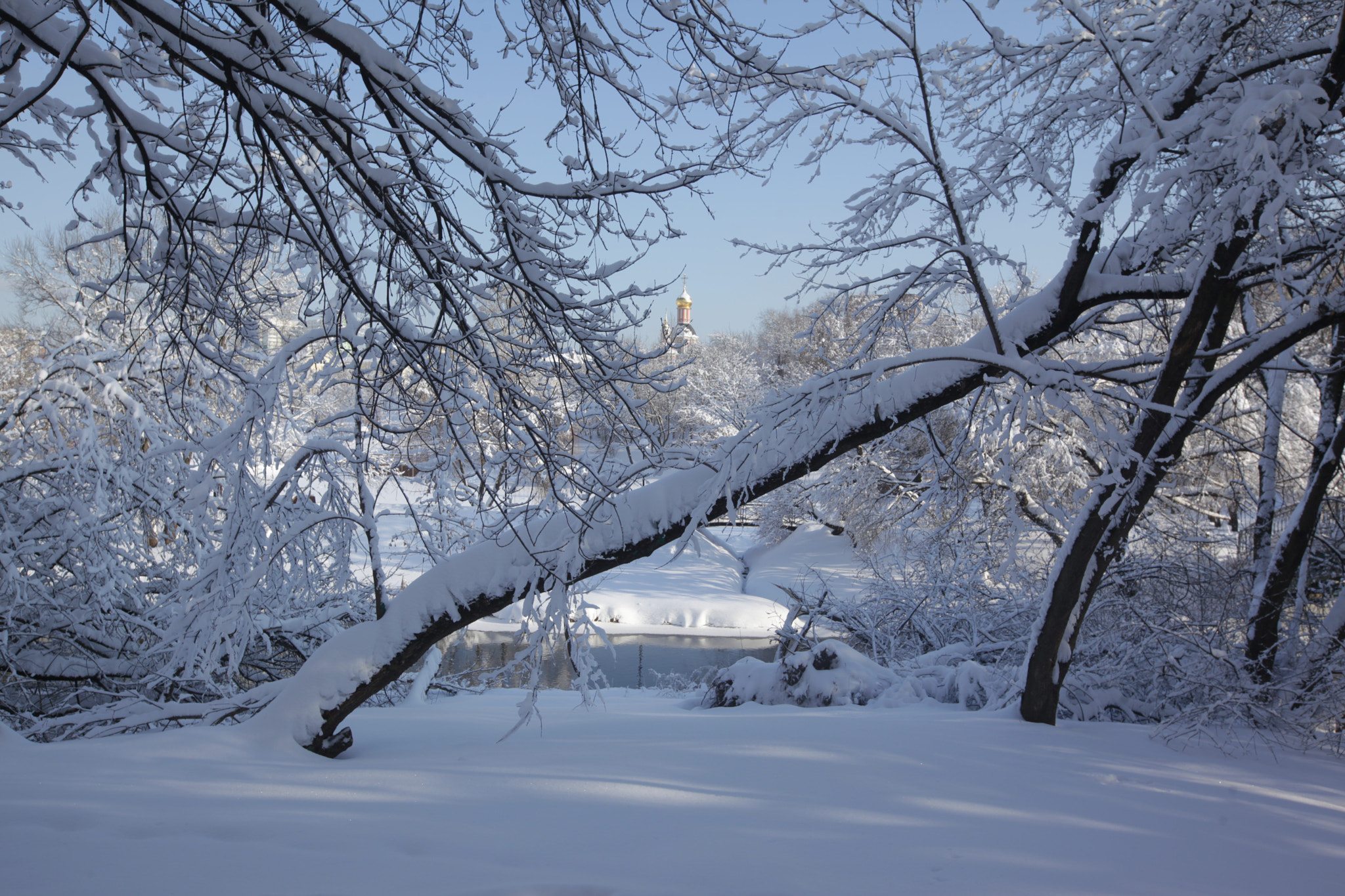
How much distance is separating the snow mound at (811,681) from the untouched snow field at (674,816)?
2.54 m

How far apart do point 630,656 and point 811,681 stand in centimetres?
1054

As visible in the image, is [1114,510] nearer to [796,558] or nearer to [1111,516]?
[1111,516]

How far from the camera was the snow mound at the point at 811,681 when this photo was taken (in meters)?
6.93

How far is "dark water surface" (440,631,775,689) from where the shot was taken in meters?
14.3

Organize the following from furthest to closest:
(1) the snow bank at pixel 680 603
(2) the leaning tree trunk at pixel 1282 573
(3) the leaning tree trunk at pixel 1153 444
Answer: (1) the snow bank at pixel 680 603 < (2) the leaning tree trunk at pixel 1282 573 < (3) the leaning tree trunk at pixel 1153 444

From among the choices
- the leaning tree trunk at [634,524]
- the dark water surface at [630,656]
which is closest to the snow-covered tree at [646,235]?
the leaning tree trunk at [634,524]

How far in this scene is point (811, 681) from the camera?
23.2 feet

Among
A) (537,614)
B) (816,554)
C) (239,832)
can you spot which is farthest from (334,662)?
(816,554)

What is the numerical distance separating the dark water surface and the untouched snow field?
9.32 metres

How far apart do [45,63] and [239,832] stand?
11.3 ft

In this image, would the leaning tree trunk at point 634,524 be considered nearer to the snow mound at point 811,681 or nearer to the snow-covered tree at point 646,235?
the snow-covered tree at point 646,235

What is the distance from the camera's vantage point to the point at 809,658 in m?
7.27

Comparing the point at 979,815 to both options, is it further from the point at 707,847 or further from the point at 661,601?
the point at 661,601

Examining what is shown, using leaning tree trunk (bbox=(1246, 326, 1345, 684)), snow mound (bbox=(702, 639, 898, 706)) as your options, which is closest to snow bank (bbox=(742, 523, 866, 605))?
snow mound (bbox=(702, 639, 898, 706))
